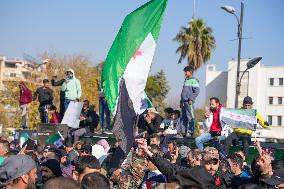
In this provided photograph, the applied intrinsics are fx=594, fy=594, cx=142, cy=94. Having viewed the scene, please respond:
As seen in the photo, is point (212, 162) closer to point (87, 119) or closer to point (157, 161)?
point (157, 161)

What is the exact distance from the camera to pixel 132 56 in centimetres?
887

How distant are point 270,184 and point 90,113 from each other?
11169mm

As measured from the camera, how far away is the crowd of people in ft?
16.8

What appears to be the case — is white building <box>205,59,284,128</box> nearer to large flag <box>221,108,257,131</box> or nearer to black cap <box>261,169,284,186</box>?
large flag <box>221,108,257,131</box>

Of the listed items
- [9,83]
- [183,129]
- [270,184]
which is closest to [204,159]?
[270,184]

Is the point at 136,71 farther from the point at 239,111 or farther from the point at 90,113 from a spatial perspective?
the point at 90,113

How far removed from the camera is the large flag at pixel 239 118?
40.1 ft

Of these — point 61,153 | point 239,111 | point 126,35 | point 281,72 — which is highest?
point 281,72

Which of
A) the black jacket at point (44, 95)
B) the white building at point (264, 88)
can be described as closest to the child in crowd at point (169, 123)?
the black jacket at point (44, 95)

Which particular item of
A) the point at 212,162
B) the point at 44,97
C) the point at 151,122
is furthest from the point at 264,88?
the point at 212,162

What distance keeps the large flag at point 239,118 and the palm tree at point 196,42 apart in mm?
→ 31879

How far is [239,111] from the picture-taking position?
1227cm

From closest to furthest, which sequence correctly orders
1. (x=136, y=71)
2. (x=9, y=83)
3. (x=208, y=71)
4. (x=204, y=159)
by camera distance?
(x=204, y=159), (x=136, y=71), (x=9, y=83), (x=208, y=71)

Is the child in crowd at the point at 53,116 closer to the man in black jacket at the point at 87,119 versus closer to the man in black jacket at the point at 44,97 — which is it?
the man in black jacket at the point at 44,97
